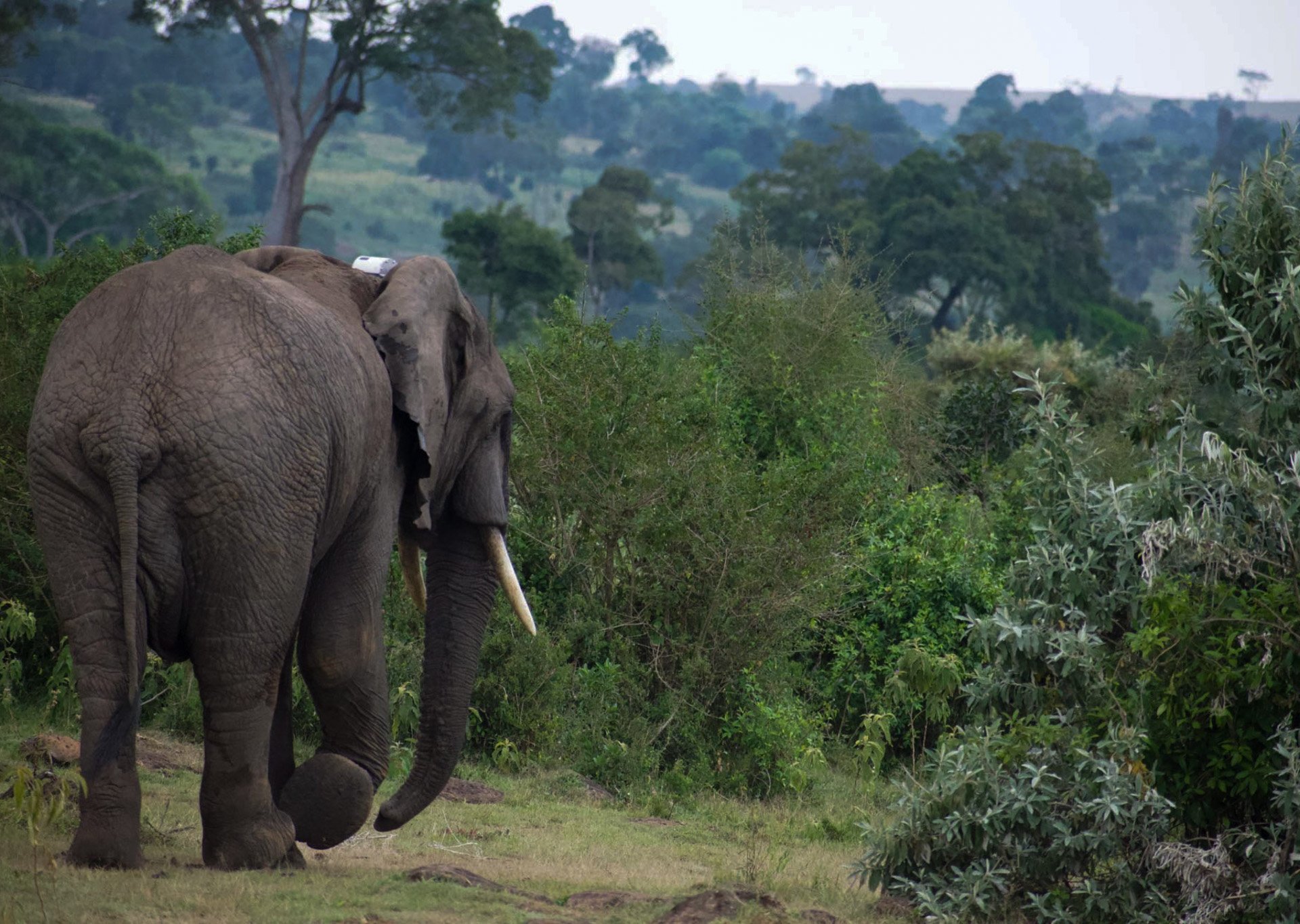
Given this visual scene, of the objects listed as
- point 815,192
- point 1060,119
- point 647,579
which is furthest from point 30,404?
point 1060,119

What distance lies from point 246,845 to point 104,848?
519mm

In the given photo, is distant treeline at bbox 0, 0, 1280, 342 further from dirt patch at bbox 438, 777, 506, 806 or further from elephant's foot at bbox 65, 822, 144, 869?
elephant's foot at bbox 65, 822, 144, 869

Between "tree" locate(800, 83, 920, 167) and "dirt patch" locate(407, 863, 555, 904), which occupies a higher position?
"tree" locate(800, 83, 920, 167)

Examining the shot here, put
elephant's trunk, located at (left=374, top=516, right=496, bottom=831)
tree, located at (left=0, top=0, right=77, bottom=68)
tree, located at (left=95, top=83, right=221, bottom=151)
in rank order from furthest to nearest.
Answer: tree, located at (left=95, top=83, right=221, bottom=151) < tree, located at (left=0, top=0, right=77, bottom=68) < elephant's trunk, located at (left=374, top=516, right=496, bottom=831)

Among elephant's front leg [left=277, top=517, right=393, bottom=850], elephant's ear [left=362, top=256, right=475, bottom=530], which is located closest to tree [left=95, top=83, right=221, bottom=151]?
elephant's ear [left=362, top=256, right=475, bottom=530]

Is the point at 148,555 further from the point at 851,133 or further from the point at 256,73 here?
the point at 256,73

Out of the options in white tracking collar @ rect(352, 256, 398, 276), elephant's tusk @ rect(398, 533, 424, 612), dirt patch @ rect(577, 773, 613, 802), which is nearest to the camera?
white tracking collar @ rect(352, 256, 398, 276)

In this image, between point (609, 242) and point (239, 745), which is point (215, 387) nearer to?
point (239, 745)

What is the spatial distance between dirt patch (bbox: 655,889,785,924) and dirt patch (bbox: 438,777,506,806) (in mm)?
3224

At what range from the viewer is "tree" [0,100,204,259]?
49219mm

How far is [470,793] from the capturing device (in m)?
9.07

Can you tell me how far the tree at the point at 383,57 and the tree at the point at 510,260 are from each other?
11.1 feet

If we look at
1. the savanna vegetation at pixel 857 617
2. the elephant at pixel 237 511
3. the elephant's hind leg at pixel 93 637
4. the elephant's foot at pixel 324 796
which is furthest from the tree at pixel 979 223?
the elephant's hind leg at pixel 93 637

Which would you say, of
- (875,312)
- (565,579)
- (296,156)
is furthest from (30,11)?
(565,579)
